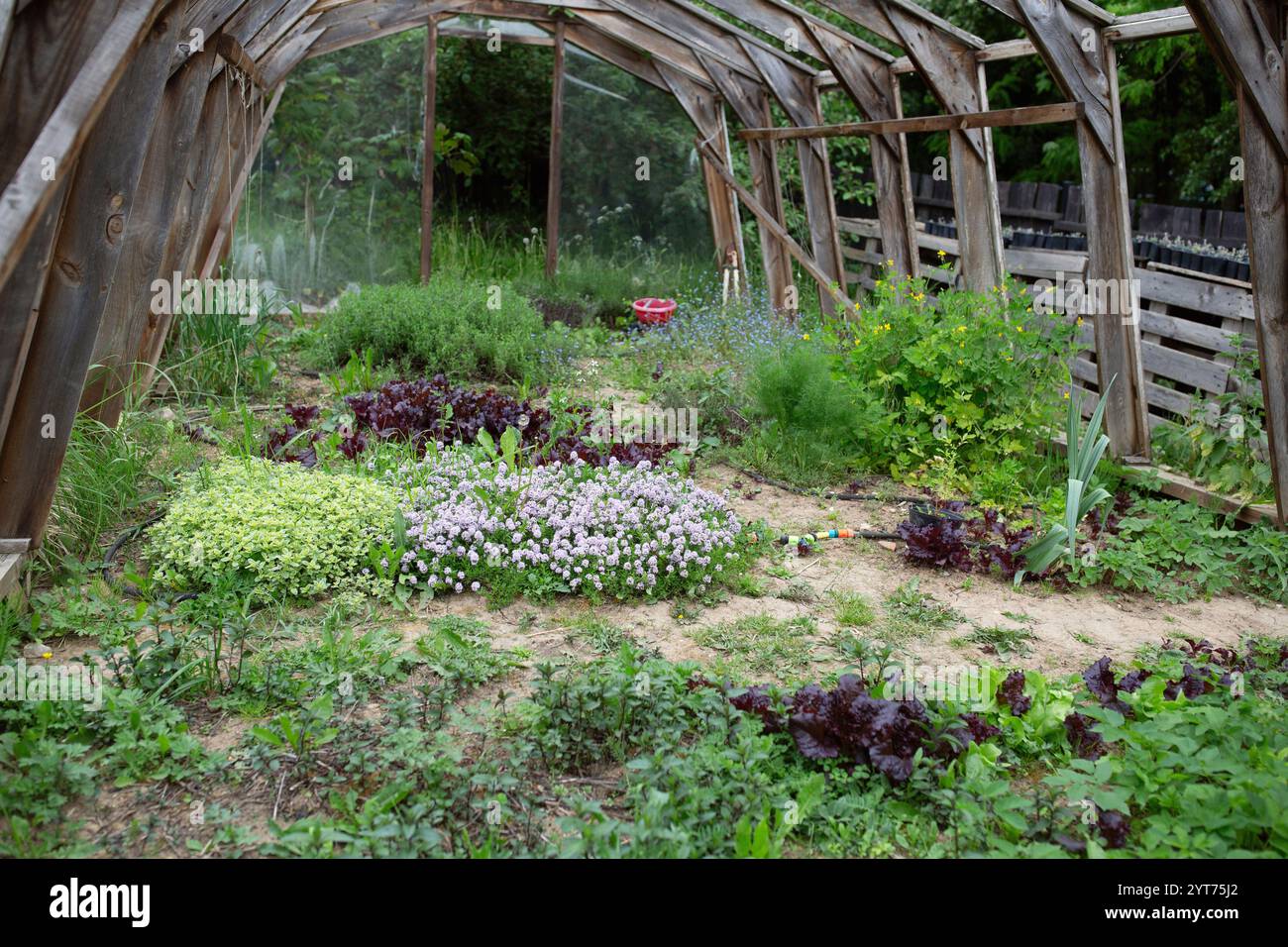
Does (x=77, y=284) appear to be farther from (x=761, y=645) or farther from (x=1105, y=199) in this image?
(x=1105, y=199)

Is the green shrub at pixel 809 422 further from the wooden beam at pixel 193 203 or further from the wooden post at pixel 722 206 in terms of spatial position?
the wooden post at pixel 722 206

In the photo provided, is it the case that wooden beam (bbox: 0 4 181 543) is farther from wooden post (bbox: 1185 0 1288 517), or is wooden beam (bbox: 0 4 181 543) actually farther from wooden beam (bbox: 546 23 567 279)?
wooden beam (bbox: 546 23 567 279)

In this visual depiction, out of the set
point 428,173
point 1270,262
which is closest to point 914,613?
point 1270,262

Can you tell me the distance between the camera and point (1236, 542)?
18.4 ft

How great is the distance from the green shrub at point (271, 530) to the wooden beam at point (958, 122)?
4.57m

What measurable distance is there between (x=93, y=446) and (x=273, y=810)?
2928 mm

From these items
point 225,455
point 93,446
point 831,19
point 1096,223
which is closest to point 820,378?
point 1096,223

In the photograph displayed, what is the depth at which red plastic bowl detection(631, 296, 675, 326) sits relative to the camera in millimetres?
11285

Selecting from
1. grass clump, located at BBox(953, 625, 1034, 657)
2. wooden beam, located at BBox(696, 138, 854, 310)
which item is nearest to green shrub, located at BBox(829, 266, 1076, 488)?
wooden beam, located at BBox(696, 138, 854, 310)

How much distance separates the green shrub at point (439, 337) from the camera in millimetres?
8664

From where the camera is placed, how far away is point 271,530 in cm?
467

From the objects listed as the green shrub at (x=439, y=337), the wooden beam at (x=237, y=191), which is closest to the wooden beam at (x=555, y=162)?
the wooden beam at (x=237, y=191)

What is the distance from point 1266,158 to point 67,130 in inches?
199
